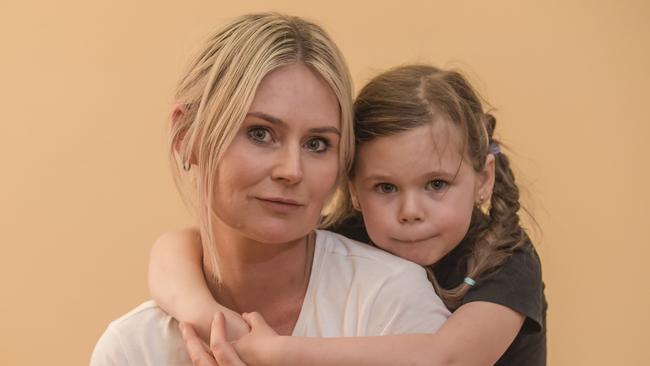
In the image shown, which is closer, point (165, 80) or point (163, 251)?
point (163, 251)

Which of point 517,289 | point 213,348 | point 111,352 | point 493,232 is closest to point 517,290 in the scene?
point 517,289

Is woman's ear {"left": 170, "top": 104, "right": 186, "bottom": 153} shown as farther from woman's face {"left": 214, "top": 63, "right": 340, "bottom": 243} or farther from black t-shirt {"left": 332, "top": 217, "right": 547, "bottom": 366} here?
black t-shirt {"left": 332, "top": 217, "right": 547, "bottom": 366}

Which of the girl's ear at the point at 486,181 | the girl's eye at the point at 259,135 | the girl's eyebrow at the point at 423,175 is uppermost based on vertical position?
the girl's eye at the point at 259,135

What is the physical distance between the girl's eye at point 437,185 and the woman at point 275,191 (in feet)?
0.54

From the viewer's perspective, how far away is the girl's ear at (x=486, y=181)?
151 cm

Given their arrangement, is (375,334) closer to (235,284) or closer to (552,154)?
(235,284)

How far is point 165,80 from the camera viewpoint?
2.28m

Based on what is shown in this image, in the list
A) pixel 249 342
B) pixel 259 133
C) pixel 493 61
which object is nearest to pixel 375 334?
pixel 249 342

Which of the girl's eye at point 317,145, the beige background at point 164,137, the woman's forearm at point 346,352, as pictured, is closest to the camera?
the woman's forearm at point 346,352

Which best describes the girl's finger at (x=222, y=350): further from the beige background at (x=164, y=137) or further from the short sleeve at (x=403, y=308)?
the beige background at (x=164, y=137)

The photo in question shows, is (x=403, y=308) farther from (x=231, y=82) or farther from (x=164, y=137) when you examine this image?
(x=164, y=137)

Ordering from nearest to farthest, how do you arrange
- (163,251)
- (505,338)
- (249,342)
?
(249,342) < (505,338) < (163,251)

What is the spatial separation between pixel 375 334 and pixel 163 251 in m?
0.42

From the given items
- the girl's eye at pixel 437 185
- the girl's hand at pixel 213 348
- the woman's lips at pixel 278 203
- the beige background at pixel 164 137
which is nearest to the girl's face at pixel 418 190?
the girl's eye at pixel 437 185
